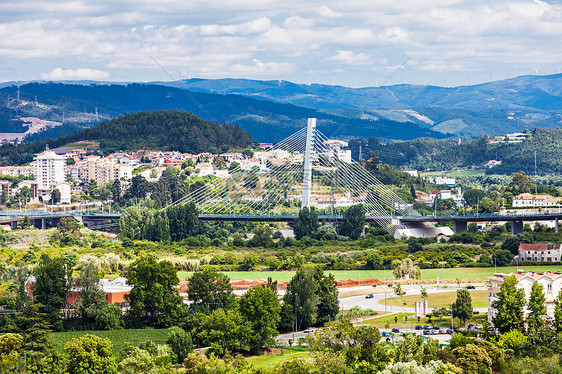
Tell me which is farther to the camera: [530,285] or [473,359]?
[530,285]

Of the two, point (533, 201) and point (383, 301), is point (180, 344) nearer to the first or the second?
point (383, 301)

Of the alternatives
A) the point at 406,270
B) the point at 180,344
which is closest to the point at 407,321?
the point at 180,344

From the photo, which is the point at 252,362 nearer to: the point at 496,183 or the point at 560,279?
the point at 560,279

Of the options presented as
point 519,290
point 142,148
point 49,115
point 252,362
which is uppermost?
point 49,115

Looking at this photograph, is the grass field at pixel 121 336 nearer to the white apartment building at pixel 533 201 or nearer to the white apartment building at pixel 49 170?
the white apartment building at pixel 533 201

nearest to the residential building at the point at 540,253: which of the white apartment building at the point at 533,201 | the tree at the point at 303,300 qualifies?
the tree at the point at 303,300

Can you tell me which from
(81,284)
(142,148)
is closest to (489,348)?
(81,284)

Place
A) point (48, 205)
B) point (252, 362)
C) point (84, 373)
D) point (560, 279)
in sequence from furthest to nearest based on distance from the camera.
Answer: point (48, 205), point (560, 279), point (252, 362), point (84, 373)
